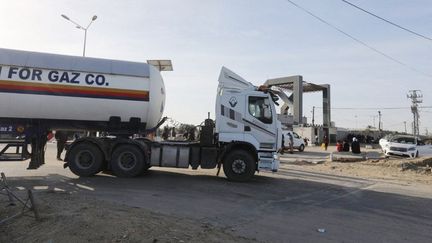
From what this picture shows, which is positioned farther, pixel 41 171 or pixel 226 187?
pixel 41 171

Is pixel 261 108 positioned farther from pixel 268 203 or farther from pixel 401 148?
pixel 401 148

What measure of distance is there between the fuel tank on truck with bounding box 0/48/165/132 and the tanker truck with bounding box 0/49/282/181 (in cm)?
3

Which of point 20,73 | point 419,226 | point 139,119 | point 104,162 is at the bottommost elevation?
point 419,226

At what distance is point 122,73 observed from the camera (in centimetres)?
1388

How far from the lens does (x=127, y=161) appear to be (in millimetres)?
14086

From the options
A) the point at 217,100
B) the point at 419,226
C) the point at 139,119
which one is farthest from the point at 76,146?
the point at 419,226

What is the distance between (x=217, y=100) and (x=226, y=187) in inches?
128

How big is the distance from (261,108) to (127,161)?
4.91 meters

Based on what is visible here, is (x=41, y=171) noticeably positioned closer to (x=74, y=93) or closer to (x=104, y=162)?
(x=104, y=162)

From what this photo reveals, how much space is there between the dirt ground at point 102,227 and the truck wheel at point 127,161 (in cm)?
573

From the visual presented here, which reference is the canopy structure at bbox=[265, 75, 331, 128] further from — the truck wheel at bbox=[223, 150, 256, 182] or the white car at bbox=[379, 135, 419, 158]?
the truck wheel at bbox=[223, 150, 256, 182]

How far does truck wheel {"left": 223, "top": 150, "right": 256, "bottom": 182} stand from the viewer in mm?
14109

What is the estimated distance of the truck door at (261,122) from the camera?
14297mm

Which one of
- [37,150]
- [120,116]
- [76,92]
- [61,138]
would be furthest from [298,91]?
[37,150]
